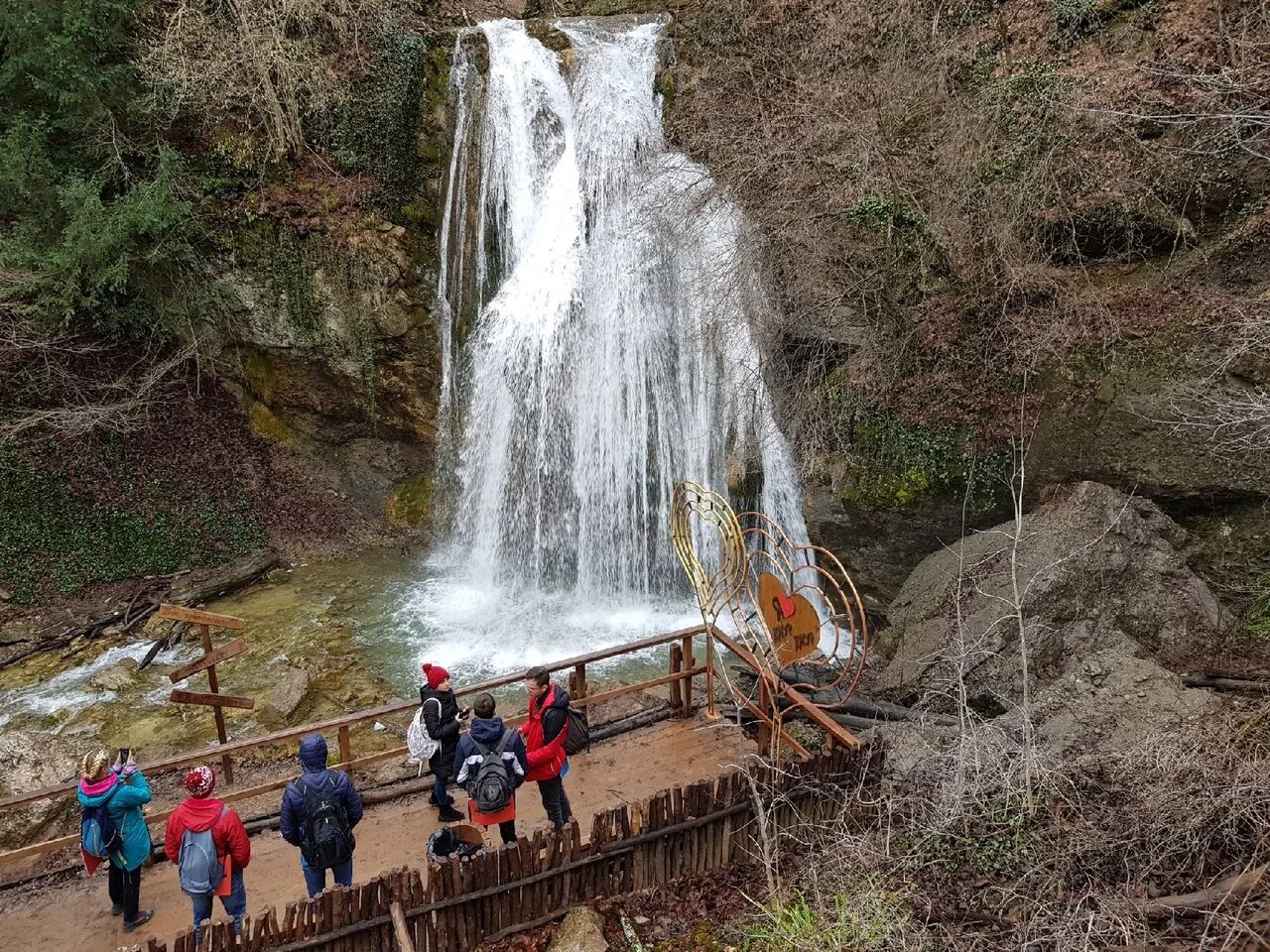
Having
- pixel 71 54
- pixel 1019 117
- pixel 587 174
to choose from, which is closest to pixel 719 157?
pixel 587 174

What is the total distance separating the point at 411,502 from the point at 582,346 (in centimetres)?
459

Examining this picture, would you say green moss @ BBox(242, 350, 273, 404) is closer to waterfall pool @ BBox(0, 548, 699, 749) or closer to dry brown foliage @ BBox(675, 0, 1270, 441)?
waterfall pool @ BBox(0, 548, 699, 749)

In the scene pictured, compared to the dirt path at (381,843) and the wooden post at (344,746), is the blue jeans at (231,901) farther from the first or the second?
the wooden post at (344,746)

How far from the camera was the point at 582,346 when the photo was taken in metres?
12.3

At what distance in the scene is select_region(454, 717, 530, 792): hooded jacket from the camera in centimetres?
471

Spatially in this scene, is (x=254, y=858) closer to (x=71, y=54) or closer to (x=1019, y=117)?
(x=1019, y=117)

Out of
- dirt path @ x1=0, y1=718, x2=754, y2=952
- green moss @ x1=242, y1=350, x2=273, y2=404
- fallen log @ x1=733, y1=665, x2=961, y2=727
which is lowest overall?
fallen log @ x1=733, y1=665, x2=961, y2=727

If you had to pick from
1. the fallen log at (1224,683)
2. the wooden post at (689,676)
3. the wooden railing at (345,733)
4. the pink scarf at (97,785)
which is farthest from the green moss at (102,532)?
the fallen log at (1224,683)

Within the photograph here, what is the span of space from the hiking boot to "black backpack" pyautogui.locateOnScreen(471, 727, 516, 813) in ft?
7.96

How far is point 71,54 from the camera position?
11227 millimetres

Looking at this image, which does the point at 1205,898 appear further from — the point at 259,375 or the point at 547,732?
the point at 259,375

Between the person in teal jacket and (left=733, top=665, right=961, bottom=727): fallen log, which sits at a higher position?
the person in teal jacket

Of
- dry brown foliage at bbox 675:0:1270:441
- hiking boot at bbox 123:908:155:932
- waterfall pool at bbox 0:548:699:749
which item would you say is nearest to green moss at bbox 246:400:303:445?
waterfall pool at bbox 0:548:699:749

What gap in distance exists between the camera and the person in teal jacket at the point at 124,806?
471cm
